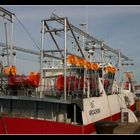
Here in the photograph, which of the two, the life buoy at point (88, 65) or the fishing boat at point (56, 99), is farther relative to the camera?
the life buoy at point (88, 65)

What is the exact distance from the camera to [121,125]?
2370 cm

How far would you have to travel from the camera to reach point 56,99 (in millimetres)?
16453

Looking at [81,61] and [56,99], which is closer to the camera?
[56,99]

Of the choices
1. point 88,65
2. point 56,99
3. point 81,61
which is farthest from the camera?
point 88,65

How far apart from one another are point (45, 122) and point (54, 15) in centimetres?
593

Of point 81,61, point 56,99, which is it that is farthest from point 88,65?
point 56,99

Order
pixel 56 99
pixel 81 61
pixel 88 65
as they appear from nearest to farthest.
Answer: pixel 56 99 → pixel 81 61 → pixel 88 65

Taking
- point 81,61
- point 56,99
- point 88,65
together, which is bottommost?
point 56,99

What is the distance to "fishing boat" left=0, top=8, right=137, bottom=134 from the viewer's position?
49.6ft

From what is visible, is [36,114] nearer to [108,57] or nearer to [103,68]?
[103,68]

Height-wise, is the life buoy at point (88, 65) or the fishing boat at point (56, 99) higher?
the life buoy at point (88, 65)

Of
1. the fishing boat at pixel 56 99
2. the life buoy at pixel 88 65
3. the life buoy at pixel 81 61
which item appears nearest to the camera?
the fishing boat at pixel 56 99

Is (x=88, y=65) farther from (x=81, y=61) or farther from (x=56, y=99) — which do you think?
(x=56, y=99)

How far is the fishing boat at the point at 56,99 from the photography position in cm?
1513
